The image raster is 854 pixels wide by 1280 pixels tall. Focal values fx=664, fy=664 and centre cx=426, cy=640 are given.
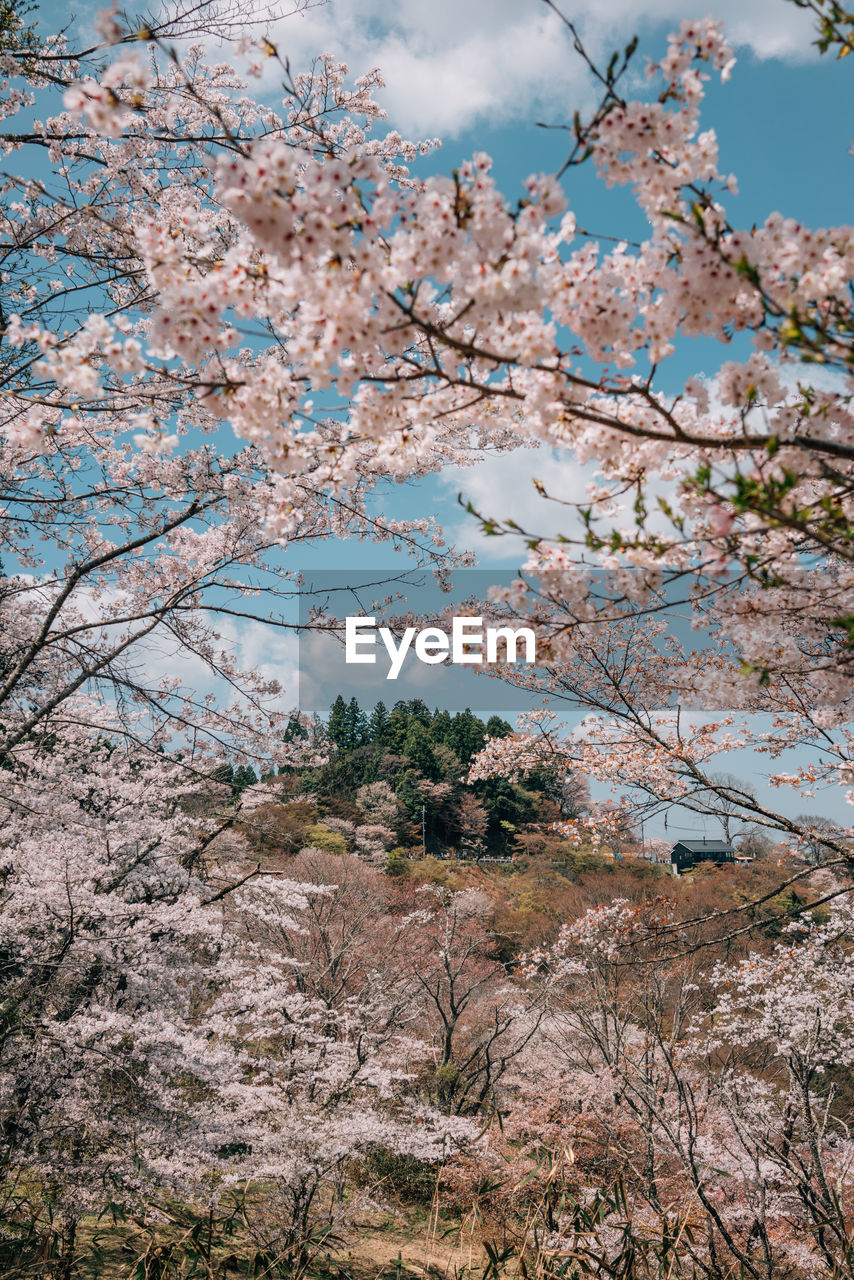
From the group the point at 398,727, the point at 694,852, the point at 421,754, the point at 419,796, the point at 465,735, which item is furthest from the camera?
the point at 694,852

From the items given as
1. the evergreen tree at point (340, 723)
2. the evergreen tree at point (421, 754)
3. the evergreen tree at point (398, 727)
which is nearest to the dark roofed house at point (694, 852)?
the evergreen tree at point (421, 754)

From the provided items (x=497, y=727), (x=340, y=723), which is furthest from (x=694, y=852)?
(x=340, y=723)

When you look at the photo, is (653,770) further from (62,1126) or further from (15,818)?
(15,818)

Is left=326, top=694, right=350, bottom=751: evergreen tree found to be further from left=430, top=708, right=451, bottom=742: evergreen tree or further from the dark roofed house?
the dark roofed house

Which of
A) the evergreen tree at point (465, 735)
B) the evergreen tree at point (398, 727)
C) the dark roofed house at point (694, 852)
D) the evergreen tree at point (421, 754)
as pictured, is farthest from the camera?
the dark roofed house at point (694, 852)

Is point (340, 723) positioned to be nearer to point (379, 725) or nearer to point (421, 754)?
point (379, 725)

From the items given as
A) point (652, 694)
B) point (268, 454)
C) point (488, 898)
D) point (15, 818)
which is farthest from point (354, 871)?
point (268, 454)

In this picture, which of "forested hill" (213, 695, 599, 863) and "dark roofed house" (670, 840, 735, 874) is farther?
"dark roofed house" (670, 840, 735, 874)

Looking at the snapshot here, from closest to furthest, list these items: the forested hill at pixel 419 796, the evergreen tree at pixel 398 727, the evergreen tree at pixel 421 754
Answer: the forested hill at pixel 419 796 < the evergreen tree at pixel 421 754 < the evergreen tree at pixel 398 727

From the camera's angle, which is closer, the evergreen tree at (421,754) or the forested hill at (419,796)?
the forested hill at (419,796)

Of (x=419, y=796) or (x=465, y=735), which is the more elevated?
(x=465, y=735)

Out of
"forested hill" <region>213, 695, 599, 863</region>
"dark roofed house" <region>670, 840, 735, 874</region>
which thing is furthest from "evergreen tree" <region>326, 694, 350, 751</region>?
"dark roofed house" <region>670, 840, 735, 874</region>

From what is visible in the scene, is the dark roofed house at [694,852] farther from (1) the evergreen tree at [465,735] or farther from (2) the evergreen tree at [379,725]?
(2) the evergreen tree at [379,725]

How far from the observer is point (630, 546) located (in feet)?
5.86
